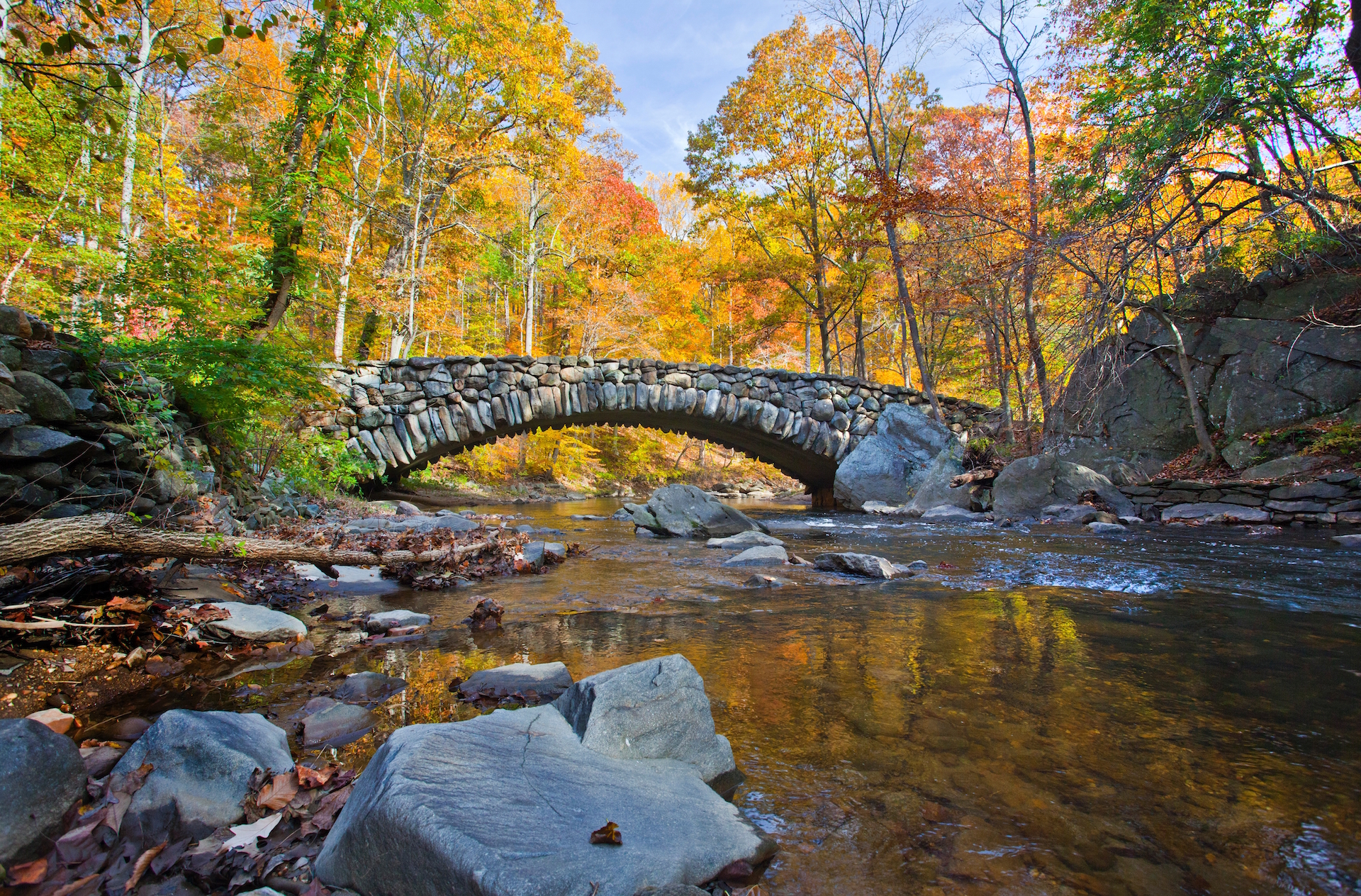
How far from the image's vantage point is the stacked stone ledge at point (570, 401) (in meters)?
9.70

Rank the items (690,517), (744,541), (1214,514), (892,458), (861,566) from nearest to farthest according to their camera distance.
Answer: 1. (861,566)
2. (744,541)
3. (1214,514)
4. (690,517)
5. (892,458)

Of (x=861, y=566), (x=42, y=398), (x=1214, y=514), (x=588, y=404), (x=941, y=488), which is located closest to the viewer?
(x=42, y=398)

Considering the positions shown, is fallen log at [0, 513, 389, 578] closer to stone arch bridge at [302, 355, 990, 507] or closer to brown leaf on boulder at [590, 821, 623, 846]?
brown leaf on boulder at [590, 821, 623, 846]

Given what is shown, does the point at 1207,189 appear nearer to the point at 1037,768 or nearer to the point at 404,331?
the point at 1037,768

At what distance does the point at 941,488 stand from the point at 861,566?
6708 mm

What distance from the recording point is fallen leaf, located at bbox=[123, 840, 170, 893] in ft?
3.65

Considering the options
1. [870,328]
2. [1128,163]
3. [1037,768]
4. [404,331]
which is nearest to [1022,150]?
[1128,163]

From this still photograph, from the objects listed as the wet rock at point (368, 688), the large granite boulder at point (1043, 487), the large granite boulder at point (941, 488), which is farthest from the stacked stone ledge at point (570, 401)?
the wet rock at point (368, 688)

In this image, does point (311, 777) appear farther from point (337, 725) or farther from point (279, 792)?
point (337, 725)

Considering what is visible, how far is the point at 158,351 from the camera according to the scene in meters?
3.83

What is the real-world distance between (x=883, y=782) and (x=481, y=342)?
2045 cm

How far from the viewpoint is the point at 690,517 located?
8.11 meters

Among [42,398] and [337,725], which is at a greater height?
[42,398]

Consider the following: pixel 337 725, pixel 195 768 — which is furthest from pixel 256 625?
pixel 195 768
